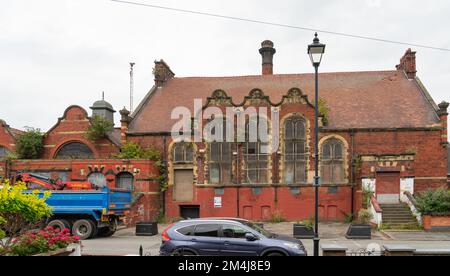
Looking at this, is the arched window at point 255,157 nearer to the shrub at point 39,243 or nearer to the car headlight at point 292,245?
the car headlight at point 292,245

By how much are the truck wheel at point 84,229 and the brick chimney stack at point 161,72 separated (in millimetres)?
17678

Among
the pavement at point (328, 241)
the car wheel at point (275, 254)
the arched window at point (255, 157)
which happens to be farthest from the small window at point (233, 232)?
the arched window at point (255, 157)

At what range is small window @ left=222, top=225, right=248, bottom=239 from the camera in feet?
39.4

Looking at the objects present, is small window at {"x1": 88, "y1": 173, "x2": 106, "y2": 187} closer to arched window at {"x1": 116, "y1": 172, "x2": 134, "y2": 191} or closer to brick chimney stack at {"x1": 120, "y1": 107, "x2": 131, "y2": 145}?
arched window at {"x1": 116, "y1": 172, "x2": 134, "y2": 191}

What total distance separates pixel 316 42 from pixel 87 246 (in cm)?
1214

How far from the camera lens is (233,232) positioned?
12.1m

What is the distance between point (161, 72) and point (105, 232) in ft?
56.6

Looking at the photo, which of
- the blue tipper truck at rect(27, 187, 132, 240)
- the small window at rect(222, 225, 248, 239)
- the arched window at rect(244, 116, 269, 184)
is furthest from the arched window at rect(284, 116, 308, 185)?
the small window at rect(222, 225, 248, 239)

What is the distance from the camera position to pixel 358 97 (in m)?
31.4

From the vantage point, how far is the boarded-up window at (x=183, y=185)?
95.4ft

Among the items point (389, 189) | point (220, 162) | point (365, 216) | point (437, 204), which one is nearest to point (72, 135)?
point (220, 162)

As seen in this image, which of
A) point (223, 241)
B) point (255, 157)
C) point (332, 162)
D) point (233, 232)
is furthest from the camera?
point (255, 157)

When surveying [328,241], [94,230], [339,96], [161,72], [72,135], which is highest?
[161,72]

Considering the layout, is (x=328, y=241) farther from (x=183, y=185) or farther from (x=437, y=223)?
(x=183, y=185)
